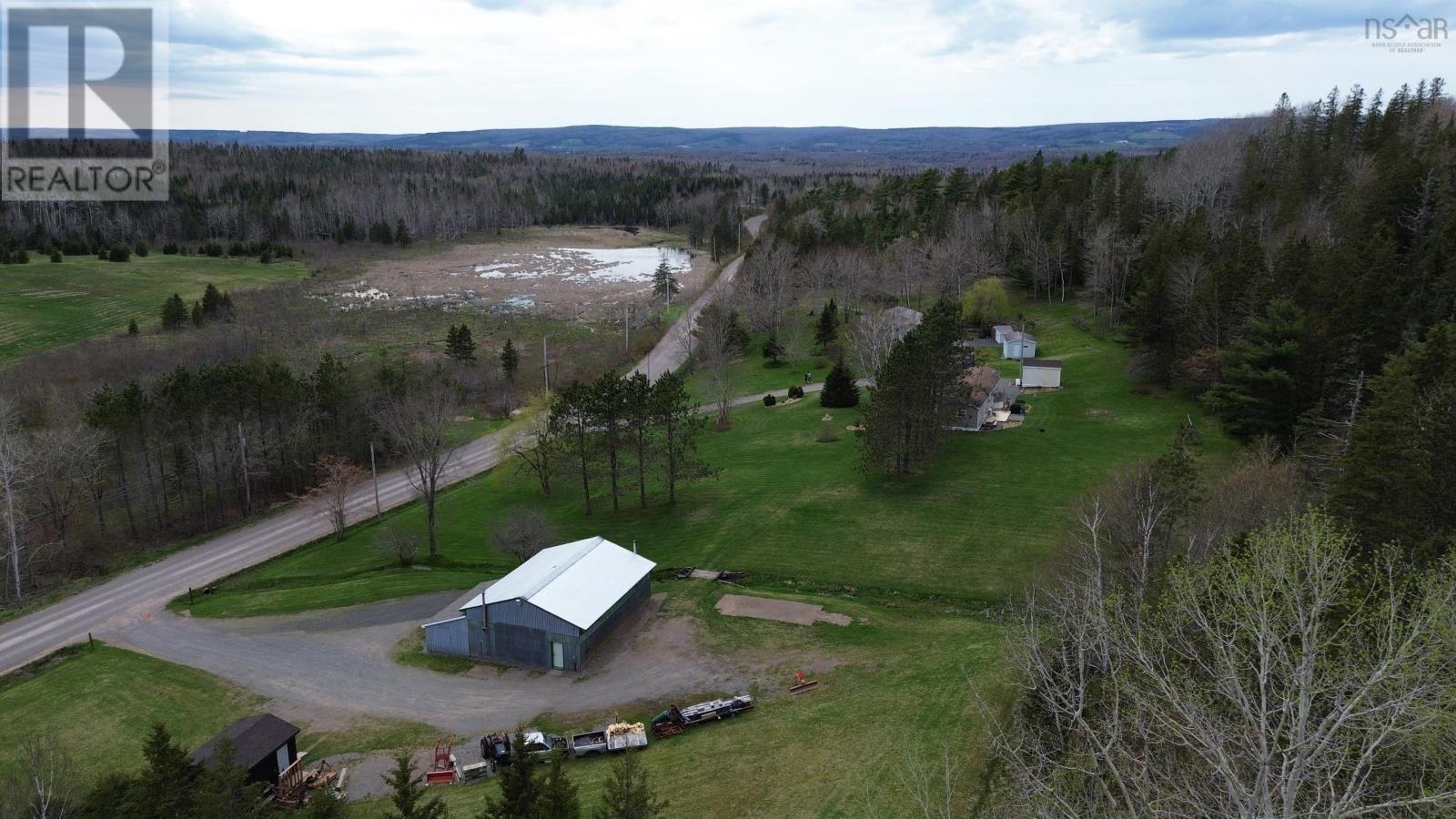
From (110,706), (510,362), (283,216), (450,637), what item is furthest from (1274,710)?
(283,216)

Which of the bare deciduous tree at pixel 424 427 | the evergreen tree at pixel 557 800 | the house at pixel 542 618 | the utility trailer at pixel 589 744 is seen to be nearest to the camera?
the evergreen tree at pixel 557 800

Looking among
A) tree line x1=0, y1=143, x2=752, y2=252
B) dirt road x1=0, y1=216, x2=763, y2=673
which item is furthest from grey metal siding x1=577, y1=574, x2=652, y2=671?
tree line x1=0, y1=143, x2=752, y2=252

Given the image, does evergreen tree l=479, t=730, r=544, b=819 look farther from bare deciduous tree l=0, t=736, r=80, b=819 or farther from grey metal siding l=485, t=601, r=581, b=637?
grey metal siding l=485, t=601, r=581, b=637

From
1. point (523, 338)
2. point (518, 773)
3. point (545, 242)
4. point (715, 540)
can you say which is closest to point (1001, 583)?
Result: point (715, 540)

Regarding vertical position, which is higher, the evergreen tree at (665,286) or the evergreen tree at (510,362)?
the evergreen tree at (665,286)

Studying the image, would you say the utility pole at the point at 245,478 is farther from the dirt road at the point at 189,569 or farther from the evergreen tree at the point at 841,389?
the evergreen tree at the point at 841,389

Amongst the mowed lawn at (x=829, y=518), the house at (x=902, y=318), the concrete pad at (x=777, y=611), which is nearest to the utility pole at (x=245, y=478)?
the mowed lawn at (x=829, y=518)

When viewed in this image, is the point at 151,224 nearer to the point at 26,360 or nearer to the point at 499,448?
the point at 26,360

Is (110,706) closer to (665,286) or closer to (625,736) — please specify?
(625,736)
